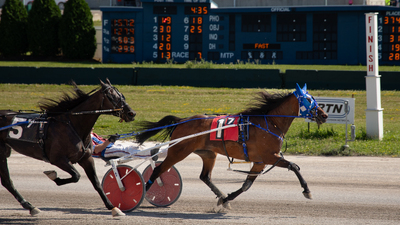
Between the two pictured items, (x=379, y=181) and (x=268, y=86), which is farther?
(x=268, y=86)

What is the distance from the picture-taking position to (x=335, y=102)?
10727 mm

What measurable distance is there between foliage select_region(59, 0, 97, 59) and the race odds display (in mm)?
2535

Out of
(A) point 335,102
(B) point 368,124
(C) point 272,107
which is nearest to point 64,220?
(C) point 272,107

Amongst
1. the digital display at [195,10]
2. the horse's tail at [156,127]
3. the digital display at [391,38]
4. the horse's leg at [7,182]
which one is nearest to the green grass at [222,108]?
the horse's tail at [156,127]

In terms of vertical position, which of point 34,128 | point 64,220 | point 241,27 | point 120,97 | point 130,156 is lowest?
point 64,220

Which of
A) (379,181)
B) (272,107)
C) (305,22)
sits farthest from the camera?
(305,22)

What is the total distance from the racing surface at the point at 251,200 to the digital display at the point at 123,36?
17356 mm

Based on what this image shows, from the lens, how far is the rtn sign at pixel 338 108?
34.8ft

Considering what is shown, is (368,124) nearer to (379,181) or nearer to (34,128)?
(379,181)

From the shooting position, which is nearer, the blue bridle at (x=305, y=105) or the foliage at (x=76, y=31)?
the blue bridle at (x=305, y=105)

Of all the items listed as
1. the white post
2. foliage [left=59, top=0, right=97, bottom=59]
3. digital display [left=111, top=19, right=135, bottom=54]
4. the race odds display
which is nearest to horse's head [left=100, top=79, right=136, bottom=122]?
the white post

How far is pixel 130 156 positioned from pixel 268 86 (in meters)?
13.8

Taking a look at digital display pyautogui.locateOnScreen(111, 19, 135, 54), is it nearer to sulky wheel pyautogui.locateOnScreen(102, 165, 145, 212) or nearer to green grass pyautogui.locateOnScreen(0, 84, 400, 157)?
green grass pyautogui.locateOnScreen(0, 84, 400, 157)

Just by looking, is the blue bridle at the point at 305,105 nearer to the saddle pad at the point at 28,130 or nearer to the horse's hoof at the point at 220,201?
the horse's hoof at the point at 220,201
